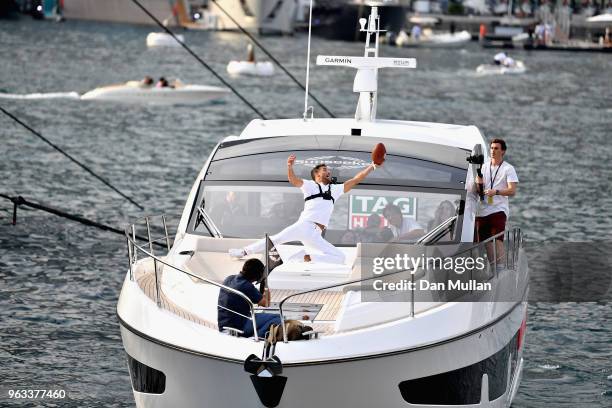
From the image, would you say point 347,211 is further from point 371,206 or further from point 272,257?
point 272,257

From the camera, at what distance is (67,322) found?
2109cm

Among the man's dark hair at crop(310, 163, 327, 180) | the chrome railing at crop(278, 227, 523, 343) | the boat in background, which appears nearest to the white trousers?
the man's dark hair at crop(310, 163, 327, 180)

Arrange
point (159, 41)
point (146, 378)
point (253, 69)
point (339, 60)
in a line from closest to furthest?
point (146, 378) → point (339, 60) → point (253, 69) → point (159, 41)

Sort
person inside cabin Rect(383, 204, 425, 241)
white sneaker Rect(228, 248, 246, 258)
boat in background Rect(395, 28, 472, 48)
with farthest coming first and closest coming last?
1. boat in background Rect(395, 28, 472, 48)
2. person inside cabin Rect(383, 204, 425, 241)
3. white sneaker Rect(228, 248, 246, 258)

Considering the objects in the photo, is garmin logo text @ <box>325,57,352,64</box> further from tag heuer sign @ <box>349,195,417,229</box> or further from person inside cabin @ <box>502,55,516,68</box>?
person inside cabin @ <box>502,55,516,68</box>

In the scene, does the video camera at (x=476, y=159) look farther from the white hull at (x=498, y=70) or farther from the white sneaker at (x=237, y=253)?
the white hull at (x=498, y=70)

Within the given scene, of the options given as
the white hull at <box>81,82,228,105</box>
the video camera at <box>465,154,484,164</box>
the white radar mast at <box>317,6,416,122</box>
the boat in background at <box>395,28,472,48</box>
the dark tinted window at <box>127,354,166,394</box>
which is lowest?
the boat in background at <box>395,28,472,48</box>

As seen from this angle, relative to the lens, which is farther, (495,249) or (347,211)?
(347,211)

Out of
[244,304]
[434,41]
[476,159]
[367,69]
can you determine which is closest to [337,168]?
[476,159]

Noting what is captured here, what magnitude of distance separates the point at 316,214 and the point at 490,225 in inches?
85.3

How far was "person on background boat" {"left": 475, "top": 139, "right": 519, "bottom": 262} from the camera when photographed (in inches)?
618

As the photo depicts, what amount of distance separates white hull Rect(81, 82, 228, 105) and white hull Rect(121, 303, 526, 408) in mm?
43676

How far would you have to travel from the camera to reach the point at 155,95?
2208 inches

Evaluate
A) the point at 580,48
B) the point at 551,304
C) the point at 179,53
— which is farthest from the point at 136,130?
the point at 580,48
